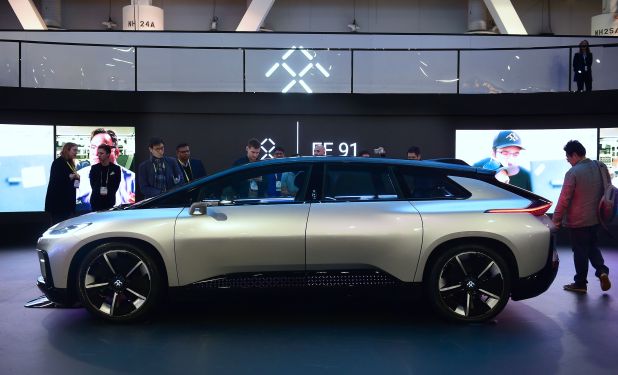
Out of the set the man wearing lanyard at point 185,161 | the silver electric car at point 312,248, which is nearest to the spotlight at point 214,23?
the man wearing lanyard at point 185,161

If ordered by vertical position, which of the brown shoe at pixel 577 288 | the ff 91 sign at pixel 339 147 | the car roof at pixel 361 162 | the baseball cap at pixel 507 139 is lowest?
the brown shoe at pixel 577 288

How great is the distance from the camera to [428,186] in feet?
18.6

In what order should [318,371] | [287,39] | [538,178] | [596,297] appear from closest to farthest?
[318,371] → [596,297] → [538,178] → [287,39]

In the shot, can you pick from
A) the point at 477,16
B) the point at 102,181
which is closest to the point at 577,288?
the point at 102,181

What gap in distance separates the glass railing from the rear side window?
729 centimetres

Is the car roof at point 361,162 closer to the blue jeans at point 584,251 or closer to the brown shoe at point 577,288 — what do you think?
the blue jeans at point 584,251

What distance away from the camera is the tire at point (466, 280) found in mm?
5461

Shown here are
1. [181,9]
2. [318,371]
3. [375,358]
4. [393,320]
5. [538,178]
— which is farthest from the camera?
[181,9]

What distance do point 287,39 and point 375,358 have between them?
10.5m

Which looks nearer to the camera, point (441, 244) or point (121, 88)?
point (441, 244)

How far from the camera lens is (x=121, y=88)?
12344mm

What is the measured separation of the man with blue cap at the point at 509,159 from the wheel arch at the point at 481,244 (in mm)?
6788

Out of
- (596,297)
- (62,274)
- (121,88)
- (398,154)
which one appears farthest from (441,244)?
(121,88)

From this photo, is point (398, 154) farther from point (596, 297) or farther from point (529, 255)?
point (529, 255)
